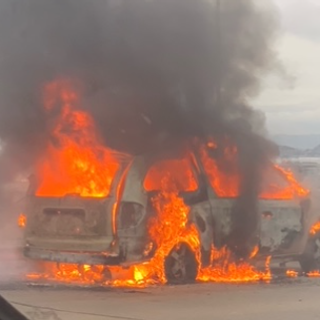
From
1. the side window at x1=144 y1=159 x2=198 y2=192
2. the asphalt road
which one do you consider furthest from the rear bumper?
the side window at x1=144 y1=159 x2=198 y2=192

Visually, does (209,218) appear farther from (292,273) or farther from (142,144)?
(292,273)

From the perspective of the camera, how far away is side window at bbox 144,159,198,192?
34.3 feet

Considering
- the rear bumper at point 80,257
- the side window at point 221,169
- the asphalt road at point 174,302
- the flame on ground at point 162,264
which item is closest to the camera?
the asphalt road at point 174,302

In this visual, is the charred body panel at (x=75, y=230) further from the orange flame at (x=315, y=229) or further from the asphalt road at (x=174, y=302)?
the orange flame at (x=315, y=229)

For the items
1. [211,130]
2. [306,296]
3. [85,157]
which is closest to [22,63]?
[85,157]

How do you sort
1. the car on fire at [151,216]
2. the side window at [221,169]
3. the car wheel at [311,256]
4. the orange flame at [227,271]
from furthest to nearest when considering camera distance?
1. the car wheel at [311,256]
2. the side window at [221,169]
3. the orange flame at [227,271]
4. the car on fire at [151,216]

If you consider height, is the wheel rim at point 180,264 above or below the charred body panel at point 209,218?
below

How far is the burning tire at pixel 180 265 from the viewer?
10.3 metres

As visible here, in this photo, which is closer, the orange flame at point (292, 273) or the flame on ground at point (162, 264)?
the flame on ground at point (162, 264)

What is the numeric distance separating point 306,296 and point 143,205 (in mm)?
2374

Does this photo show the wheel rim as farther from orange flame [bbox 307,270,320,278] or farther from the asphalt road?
orange flame [bbox 307,270,320,278]

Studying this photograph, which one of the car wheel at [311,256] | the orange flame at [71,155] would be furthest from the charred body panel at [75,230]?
the car wheel at [311,256]

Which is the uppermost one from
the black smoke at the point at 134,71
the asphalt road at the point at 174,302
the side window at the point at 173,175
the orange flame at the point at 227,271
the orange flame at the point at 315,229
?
the black smoke at the point at 134,71

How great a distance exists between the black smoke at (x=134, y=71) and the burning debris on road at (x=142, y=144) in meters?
0.02
